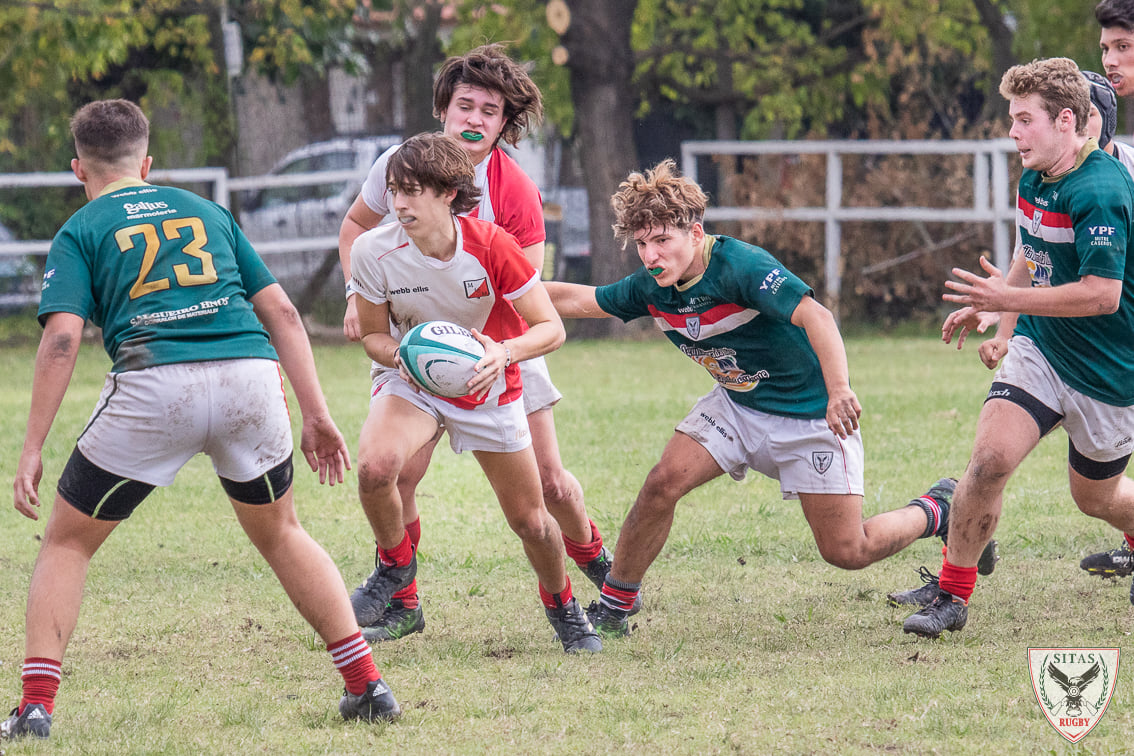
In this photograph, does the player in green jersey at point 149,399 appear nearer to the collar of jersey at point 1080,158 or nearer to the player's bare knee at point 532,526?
the player's bare knee at point 532,526

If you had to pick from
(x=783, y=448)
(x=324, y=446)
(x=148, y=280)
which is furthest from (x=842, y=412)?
(x=148, y=280)

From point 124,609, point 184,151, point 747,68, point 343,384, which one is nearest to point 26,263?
point 184,151

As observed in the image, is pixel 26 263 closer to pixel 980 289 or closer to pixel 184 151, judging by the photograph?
pixel 184 151

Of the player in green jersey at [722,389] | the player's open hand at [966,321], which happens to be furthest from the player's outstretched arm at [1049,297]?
the player in green jersey at [722,389]

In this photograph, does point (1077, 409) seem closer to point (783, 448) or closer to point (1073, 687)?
point (783, 448)

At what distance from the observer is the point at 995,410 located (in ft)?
16.3

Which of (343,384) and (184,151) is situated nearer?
(343,384)

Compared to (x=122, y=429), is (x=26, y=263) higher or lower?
lower

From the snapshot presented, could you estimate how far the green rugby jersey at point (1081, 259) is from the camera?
4699 mm

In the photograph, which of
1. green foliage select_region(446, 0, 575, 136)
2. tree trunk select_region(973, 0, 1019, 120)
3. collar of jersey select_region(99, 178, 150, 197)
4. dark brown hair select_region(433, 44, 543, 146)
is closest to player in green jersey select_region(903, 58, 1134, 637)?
dark brown hair select_region(433, 44, 543, 146)

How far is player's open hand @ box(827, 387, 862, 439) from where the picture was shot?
461cm

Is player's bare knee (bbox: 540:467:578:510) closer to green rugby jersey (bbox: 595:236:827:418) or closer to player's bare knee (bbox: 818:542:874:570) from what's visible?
green rugby jersey (bbox: 595:236:827:418)

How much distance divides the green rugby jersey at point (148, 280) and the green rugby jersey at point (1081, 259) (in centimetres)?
277

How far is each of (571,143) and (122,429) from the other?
17156mm
